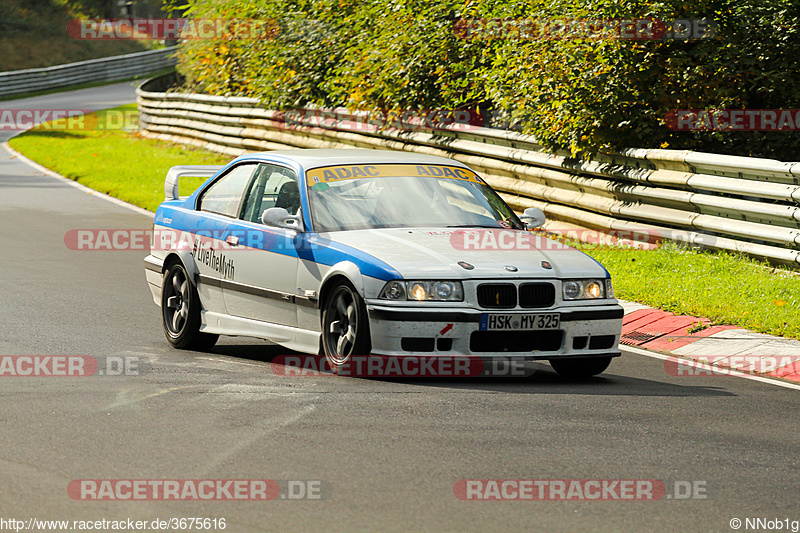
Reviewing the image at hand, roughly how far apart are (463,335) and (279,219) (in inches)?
61.4

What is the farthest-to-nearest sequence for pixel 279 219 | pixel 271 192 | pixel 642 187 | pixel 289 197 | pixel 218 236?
1. pixel 642 187
2. pixel 218 236
3. pixel 271 192
4. pixel 289 197
5. pixel 279 219

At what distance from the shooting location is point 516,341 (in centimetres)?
743

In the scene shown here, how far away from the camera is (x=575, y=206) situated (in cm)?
1438

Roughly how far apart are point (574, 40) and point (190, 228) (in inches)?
253

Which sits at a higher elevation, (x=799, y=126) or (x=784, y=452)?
(x=799, y=126)

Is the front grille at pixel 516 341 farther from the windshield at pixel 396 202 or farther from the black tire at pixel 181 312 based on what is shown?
the black tire at pixel 181 312

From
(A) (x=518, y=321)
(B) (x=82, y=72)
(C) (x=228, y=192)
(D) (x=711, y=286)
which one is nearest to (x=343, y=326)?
(A) (x=518, y=321)

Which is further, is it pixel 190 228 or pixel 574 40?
pixel 574 40

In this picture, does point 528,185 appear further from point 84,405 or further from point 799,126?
point 84,405

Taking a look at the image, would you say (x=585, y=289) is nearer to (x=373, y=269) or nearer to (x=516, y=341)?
(x=516, y=341)

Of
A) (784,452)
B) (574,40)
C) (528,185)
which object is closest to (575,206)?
(528,185)

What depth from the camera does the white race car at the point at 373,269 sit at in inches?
288

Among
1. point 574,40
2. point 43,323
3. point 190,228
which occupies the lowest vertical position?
point 43,323

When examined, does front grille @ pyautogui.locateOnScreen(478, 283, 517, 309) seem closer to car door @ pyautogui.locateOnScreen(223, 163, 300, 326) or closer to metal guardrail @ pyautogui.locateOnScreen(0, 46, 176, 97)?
car door @ pyautogui.locateOnScreen(223, 163, 300, 326)
